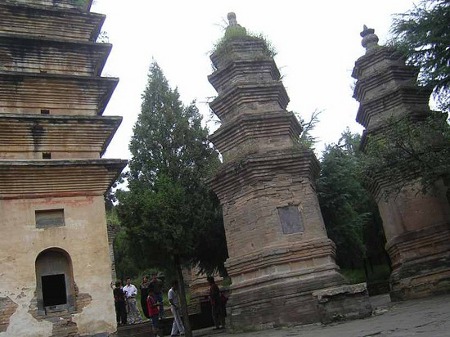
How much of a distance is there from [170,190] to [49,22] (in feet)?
19.1

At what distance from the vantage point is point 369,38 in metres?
17.5

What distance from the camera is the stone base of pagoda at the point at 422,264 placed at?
43.8 ft

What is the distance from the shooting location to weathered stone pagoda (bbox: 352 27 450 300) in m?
13.7

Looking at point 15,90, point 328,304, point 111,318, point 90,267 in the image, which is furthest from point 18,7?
point 328,304

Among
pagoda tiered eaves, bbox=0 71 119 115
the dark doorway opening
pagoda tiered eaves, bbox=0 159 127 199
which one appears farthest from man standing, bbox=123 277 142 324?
pagoda tiered eaves, bbox=0 71 119 115

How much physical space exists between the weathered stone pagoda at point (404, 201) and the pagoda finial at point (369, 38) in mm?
34

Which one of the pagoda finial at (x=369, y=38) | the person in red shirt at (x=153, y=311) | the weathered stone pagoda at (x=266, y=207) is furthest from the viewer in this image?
the pagoda finial at (x=369, y=38)

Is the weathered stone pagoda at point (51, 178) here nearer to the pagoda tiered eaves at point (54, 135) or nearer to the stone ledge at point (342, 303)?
the pagoda tiered eaves at point (54, 135)

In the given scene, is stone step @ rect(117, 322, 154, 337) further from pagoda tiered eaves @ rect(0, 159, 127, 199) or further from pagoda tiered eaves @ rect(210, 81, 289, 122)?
pagoda tiered eaves @ rect(210, 81, 289, 122)

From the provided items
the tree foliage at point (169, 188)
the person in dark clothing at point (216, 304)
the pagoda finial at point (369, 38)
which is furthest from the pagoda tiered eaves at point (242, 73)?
the person in dark clothing at point (216, 304)

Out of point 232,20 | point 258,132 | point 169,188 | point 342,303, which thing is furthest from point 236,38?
point 342,303

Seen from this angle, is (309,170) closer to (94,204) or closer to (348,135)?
(94,204)

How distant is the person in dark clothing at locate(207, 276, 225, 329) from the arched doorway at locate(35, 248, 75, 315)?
4832 mm

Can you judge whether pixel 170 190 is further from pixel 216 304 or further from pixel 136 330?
pixel 136 330
